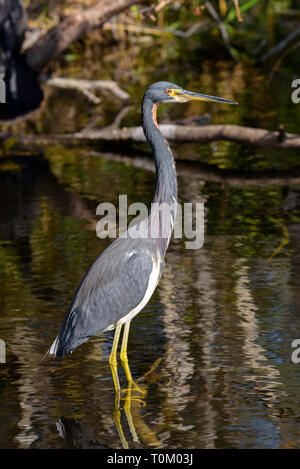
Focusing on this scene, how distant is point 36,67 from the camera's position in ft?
48.1

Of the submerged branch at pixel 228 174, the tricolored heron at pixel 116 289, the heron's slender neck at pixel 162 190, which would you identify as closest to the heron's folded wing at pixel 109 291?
the tricolored heron at pixel 116 289

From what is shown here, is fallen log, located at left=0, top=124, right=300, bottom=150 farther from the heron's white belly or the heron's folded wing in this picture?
the heron's folded wing

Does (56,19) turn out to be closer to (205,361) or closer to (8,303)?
(8,303)

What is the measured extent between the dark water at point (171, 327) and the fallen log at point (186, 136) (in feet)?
1.47

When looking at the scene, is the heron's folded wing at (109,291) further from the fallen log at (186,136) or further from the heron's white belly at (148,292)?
the fallen log at (186,136)

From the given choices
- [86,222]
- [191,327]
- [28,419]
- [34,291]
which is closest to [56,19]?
[86,222]

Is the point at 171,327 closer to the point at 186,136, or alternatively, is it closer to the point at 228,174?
the point at 228,174

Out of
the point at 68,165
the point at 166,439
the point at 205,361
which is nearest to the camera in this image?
the point at 166,439

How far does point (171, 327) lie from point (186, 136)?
219 inches

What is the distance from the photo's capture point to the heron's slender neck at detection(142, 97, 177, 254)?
242 inches

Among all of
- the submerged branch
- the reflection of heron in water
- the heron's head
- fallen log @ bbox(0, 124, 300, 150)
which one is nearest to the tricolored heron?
the heron's head

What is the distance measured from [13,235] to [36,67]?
577 centimetres

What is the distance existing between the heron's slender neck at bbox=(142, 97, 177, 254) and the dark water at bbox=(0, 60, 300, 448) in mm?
907

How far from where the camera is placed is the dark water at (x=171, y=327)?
5359 millimetres
